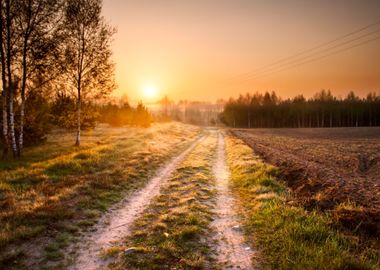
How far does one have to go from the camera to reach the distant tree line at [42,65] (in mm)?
19109

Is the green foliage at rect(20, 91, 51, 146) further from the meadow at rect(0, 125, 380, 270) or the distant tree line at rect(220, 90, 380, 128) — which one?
the distant tree line at rect(220, 90, 380, 128)

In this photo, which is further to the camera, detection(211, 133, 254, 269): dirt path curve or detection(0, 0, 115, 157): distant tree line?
detection(0, 0, 115, 157): distant tree line

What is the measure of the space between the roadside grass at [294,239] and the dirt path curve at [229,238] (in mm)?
365

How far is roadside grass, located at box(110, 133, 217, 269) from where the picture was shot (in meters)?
6.43

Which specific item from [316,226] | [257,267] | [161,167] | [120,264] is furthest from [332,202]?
[161,167]

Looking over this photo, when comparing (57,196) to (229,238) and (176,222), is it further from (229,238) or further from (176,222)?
(229,238)

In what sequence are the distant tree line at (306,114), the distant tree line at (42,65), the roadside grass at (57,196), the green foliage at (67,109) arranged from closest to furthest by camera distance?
1. the roadside grass at (57,196)
2. the distant tree line at (42,65)
3. the green foliage at (67,109)
4. the distant tree line at (306,114)

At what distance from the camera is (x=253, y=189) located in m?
12.7

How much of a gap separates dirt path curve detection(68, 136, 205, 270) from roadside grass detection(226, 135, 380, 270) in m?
4.26

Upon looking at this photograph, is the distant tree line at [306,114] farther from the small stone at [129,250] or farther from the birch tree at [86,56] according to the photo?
the small stone at [129,250]

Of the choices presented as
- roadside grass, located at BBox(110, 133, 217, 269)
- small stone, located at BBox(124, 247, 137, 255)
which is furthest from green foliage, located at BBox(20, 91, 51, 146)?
small stone, located at BBox(124, 247, 137, 255)

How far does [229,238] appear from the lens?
25.6 ft

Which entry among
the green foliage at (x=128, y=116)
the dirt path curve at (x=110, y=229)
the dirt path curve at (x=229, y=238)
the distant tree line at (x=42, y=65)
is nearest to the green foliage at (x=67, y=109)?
the distant tree line at (x=42, y=65)

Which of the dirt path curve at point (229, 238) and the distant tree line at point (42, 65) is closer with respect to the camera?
the dirt path curve at point (229, 238)
